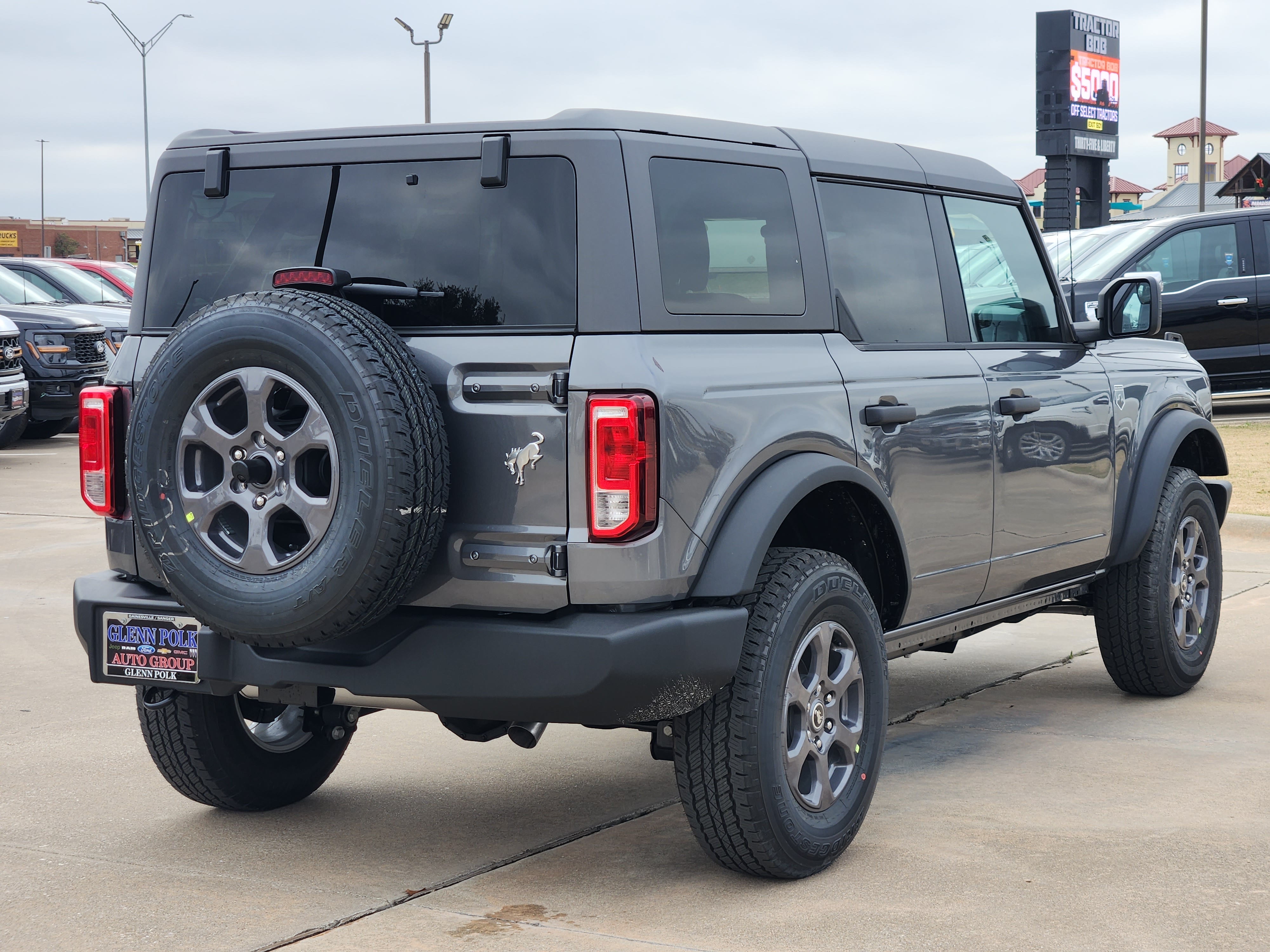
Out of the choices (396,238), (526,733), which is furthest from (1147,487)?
(396,238)

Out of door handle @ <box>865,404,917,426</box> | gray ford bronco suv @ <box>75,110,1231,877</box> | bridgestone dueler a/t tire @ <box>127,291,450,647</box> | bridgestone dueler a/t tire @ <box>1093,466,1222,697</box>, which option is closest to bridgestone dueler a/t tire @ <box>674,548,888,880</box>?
gray ford bronco suv @ <box>75,110,1231,877</box>

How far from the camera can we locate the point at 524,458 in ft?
12.3

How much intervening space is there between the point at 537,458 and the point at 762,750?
36.0 inches

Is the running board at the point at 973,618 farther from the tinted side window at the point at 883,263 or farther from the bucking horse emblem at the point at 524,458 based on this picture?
the bucking horse emblem at the point at 524,458

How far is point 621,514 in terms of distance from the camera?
368 centimetres

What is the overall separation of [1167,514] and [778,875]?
2.80 metres

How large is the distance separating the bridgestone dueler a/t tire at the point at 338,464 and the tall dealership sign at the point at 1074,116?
98.6ft

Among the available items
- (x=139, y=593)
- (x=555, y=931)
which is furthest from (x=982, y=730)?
(x=139, y=593)

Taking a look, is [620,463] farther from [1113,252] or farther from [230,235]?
[1113,252]

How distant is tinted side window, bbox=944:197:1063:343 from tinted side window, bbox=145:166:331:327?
7.13 ft

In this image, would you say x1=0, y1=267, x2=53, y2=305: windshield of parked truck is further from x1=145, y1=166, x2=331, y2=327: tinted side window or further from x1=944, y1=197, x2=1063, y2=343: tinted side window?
x1=944, y1=197, x2=1063, y2=343: tinted side window

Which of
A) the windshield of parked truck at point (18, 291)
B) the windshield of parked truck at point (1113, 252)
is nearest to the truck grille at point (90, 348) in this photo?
the windshield of parked truck at point (18, 291)

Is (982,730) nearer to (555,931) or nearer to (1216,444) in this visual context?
(1216,444)

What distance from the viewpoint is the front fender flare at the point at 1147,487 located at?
235 inches
